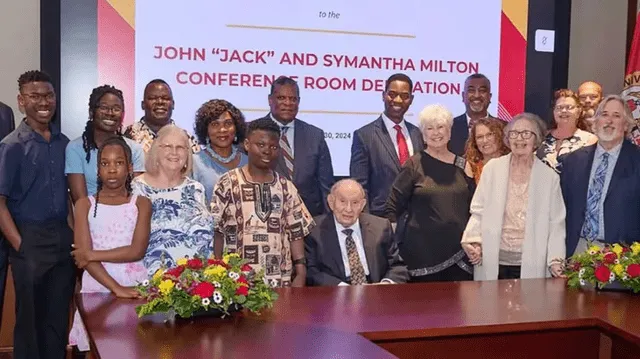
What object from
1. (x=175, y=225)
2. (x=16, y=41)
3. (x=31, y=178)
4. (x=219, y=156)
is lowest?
(x=175, y=225)

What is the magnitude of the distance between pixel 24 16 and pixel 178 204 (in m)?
2.33

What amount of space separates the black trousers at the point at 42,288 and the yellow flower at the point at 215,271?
4.51 feet

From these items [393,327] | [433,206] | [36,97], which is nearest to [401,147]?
[433,206]

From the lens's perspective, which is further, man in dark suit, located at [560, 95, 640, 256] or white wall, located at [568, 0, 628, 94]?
white wall, located at [568, 0, 628, 94]

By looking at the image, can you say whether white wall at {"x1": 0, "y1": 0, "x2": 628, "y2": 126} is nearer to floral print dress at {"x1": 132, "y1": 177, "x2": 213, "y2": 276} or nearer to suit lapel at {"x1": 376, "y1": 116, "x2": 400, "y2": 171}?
suit lapel at {"x1": 376, "y1": 116, "x2": 400, "y2": 171}

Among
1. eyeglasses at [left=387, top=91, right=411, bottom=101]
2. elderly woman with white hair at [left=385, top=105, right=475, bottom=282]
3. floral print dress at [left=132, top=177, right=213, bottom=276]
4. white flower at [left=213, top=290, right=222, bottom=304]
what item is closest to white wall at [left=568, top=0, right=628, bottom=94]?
eyeglasses at [left=387, top=91, right=411, bottom=101]

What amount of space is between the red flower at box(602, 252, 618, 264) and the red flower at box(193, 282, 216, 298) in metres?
1.70

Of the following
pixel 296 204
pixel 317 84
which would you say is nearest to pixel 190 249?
pixel 296 204

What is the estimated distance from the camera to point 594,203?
11.9 ft

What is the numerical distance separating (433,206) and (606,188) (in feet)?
2.77

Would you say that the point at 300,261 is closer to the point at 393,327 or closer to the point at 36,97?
the point at 393,327

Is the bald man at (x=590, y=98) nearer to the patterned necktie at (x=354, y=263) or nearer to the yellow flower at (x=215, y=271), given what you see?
the patterned necktie at (x=354, y=263)

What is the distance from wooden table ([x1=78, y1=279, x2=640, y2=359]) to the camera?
85.0 inches

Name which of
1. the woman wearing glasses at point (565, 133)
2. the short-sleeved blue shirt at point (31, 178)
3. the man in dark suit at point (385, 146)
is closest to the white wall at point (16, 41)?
the short-sleeved blue shirt at point (31, 178)
